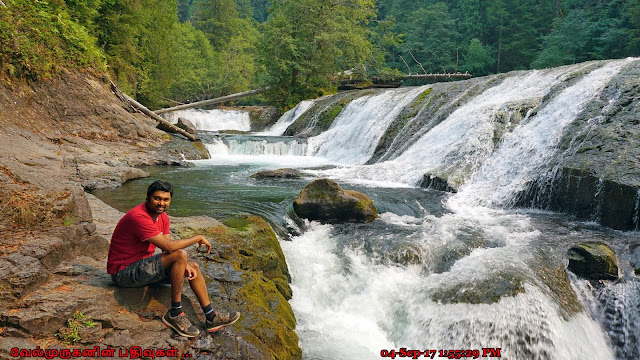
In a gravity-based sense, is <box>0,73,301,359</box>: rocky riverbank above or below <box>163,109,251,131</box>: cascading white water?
below

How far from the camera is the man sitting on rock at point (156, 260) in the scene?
134 inches

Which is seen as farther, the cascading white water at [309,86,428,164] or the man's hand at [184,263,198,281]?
the cascading white water at [309,86,428,164]

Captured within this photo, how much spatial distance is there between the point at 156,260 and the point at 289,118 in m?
24.2

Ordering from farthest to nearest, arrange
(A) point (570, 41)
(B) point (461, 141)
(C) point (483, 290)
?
(A) point (570, 41), (B) point (461, 141), (C) point (483, 290)

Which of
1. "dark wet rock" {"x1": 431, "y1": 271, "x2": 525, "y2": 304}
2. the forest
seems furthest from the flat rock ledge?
the forest

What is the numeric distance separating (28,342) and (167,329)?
996 mm

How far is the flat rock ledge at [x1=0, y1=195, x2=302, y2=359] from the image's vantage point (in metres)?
3.01

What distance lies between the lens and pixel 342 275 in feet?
20.2

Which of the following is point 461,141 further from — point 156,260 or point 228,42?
point 228,42

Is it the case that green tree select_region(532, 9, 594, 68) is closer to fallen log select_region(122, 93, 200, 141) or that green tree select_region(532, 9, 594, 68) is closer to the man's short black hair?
fallen log select_region(122, 93, 200, 141)

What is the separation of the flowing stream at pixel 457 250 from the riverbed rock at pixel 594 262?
144 mm

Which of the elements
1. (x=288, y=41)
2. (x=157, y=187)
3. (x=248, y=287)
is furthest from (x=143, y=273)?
(x=288, y=41)

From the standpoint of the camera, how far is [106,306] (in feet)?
11.1

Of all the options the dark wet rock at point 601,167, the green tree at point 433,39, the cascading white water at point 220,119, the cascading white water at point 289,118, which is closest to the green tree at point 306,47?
the cascading white water at point 289,118
